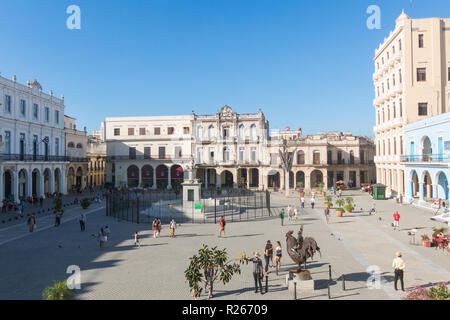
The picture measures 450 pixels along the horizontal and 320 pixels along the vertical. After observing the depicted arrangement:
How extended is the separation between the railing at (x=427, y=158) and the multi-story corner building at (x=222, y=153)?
2055 cm

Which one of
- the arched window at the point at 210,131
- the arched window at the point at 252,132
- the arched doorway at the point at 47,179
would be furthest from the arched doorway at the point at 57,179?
the arched window at the point at 252,132

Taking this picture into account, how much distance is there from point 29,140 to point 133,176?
75.5 ft

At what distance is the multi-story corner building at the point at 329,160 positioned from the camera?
5547 cm

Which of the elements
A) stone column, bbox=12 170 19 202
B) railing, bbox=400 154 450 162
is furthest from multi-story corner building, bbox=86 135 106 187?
railing, bbox=400 154 450 162

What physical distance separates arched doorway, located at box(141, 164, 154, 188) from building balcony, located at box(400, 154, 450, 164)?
43281 millimetres

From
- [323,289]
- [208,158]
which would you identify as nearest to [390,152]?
[208,158]

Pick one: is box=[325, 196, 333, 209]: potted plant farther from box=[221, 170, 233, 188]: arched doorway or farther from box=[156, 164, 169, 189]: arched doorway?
box=[156, 164, 169, 189]: arched doorway

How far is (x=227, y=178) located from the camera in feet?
198

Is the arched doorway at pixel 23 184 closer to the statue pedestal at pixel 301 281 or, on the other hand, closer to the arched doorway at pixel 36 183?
the arched doorway at pixel 36 183

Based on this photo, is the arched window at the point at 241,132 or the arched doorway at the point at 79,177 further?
the arched window at the point at 241,132

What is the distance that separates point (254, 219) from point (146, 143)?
39.8 metres

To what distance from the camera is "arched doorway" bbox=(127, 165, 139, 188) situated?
61250 mm

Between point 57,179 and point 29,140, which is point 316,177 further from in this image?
point 29,140
